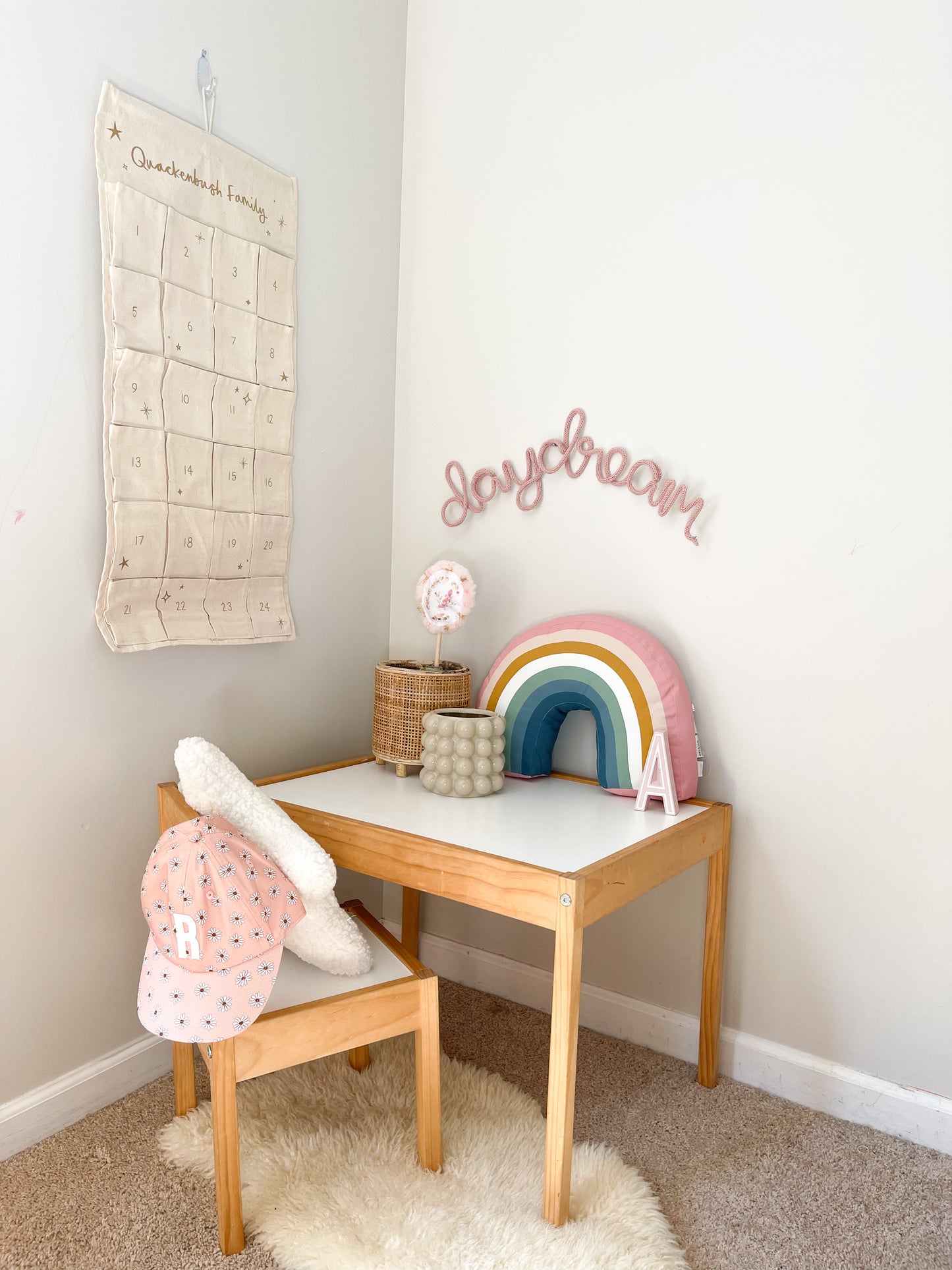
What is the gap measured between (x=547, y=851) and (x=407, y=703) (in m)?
0.53

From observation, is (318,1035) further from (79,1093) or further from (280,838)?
(79,1093)

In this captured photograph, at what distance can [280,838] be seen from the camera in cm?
137

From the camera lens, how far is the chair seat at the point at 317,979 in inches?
54.1

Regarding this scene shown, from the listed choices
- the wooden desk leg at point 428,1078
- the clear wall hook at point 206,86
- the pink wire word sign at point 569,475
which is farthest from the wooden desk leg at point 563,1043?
the clear wall hook at point 206,86

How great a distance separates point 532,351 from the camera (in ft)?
6.54

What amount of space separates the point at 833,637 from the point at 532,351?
0.90 m

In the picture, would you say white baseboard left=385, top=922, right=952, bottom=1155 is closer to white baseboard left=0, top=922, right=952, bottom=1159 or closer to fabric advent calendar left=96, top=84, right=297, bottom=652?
white baseboard left=0, top=922, right=952, bottom=1159

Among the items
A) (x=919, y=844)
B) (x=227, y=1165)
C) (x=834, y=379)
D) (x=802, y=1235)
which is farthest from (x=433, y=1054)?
(x=834, y=379)

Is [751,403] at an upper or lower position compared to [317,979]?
upper

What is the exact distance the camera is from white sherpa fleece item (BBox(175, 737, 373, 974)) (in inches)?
53.2

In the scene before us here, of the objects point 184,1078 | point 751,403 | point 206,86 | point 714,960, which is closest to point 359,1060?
point 184,1078

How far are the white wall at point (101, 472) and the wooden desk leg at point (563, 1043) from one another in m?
0.86

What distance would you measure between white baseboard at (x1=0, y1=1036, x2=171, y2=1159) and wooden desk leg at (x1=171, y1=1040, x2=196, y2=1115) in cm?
14

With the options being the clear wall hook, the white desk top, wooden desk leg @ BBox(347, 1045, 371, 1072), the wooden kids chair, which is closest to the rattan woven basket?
the white desk top
